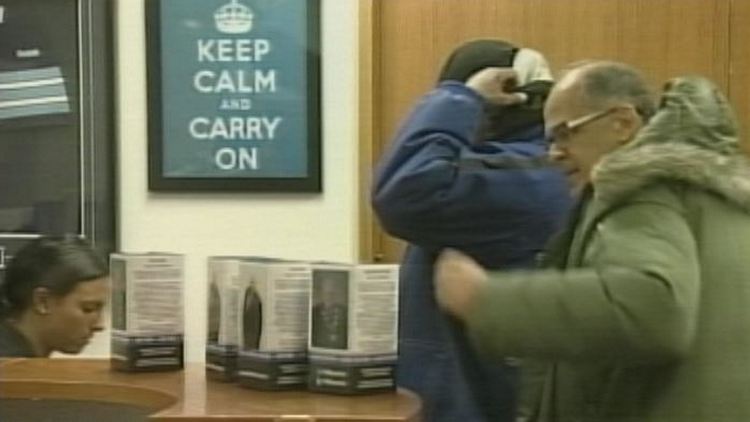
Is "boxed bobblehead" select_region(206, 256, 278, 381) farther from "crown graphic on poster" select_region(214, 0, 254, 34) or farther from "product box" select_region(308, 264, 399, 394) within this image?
"crown graphic on poster" select_region(214, 0, 254, 34)

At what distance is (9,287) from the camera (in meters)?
2.25

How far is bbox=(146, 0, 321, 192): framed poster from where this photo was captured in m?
3.09

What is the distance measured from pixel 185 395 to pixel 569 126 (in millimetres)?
626

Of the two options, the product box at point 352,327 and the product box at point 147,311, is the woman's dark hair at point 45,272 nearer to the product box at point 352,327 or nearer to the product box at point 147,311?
the product box at point 147,311

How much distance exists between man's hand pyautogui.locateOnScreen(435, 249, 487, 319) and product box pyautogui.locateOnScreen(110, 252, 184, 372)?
0.55 m

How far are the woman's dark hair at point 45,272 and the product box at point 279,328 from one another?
1.95 feet

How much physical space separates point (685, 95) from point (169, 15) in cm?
183

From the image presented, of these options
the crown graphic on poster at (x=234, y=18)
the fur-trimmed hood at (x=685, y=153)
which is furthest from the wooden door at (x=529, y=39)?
the fur-trimmed hood at (x=685, y=153)

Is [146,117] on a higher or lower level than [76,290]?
higher

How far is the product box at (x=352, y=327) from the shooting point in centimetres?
172

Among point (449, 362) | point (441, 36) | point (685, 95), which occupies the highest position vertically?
point (441, 36)

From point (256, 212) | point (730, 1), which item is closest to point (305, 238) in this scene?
point (256, 212)

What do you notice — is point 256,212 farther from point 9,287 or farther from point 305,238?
point 9,287

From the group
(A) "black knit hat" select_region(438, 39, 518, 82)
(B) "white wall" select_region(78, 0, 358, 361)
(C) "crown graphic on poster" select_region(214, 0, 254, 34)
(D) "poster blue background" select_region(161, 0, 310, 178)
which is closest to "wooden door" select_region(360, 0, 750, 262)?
(B) "white wall" select_region(78, 0, 358, 361)
